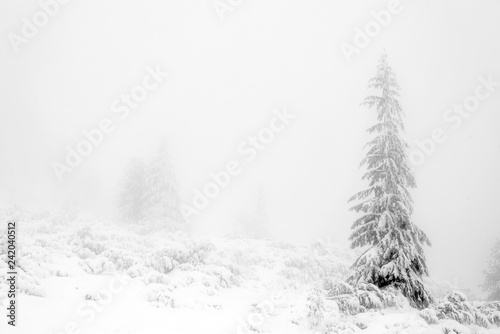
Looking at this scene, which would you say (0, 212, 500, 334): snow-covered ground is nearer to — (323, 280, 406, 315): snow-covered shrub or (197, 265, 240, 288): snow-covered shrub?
(197, 265, 240, 288): snow-covered shrub

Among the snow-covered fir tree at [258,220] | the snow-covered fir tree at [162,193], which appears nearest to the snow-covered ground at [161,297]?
the snow-covered fir tree at [162,193]

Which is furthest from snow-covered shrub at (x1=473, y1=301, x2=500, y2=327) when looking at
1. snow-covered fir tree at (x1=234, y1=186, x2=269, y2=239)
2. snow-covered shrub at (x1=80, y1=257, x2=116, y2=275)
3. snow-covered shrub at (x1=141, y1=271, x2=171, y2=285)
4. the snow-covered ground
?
snow-covered fir tree at (x1=234, y1=186, x2=269, y2=239)

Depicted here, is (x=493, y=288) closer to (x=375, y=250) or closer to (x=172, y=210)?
(x=375, y=250)

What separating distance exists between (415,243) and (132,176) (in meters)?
25.3

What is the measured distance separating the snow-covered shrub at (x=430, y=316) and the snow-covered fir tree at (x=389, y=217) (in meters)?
1.69

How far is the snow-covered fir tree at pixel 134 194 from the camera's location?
30.0 m

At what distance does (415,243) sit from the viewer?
12.1m

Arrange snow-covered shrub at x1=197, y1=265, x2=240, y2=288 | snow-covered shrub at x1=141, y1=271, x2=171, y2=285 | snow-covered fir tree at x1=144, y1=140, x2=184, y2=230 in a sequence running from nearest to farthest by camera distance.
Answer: snow-covered shrub at x1=141, y1=271, x2=171, y2=285
snow-covered shrub at x1=197, y1=265, x2=240, y2=288
snow-covered fir tree at x1=144, y1=140, x2=184, y2=230

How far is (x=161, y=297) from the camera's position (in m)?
11.1

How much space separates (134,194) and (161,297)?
21104 millimetres

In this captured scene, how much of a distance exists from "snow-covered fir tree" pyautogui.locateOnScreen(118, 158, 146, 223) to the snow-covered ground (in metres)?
12.1

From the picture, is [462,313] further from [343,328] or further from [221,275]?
[221,275]

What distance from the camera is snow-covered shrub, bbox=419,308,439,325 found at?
368 inches

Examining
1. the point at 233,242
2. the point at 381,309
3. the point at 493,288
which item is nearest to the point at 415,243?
the point at 381,309
